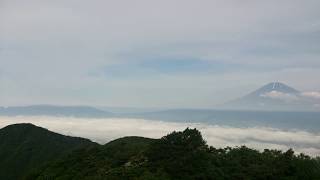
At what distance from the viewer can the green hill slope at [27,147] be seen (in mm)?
134250

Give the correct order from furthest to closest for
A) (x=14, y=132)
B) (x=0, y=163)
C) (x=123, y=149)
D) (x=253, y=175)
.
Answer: (x=14, y=132)
(x=0, y=163)
(x=123, y=149)
(x=253, y=175)

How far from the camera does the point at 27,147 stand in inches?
5930

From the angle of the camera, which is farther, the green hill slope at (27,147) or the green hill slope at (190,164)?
the green hill slope at (27,147)

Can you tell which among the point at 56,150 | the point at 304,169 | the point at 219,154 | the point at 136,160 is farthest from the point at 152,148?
the point at 56,150

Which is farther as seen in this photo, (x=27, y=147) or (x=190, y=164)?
(x=27, y=147)

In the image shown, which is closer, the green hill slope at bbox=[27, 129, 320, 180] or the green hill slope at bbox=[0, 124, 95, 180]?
the green hill slope at bbox=[27, 129, 320, 180]

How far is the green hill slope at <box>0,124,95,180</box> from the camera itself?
5285 inches

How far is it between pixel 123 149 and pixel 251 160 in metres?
18.0

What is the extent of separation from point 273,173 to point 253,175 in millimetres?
2104

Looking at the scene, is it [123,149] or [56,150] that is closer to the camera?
[123,149]

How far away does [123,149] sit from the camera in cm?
6419

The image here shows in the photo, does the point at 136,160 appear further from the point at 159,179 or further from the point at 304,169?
the point at 304,169

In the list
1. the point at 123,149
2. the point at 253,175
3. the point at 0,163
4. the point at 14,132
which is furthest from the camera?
the point at 14,132

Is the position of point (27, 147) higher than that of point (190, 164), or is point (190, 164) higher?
point (190, 164)
